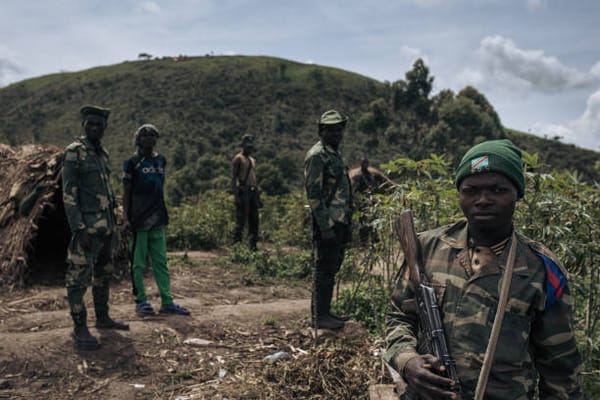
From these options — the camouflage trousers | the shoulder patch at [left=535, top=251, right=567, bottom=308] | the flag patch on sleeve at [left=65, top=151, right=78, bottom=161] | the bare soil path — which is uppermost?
the flag patch on sleeve at [left=65, top=151, right=78, bottom=161]

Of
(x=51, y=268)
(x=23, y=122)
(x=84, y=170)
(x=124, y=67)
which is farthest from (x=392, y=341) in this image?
(x=124, y=67)

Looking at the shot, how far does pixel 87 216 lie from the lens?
4297 millimetres

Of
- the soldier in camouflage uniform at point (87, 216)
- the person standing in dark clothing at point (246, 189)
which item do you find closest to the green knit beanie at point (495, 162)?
the soldier in camouflage uniform at point (87, 216)

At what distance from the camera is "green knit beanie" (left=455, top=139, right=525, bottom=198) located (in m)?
1.58

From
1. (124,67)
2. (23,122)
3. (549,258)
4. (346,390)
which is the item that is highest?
(124,67)

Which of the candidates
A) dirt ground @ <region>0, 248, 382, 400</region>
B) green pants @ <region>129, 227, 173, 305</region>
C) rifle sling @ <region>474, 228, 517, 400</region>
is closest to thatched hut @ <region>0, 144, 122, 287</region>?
dirt ground @ <region>0, 248, 382, 400</region>

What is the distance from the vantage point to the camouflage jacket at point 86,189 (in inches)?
164

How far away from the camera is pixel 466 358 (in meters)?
1.60

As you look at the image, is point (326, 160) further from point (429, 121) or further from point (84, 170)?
point (429, 121)

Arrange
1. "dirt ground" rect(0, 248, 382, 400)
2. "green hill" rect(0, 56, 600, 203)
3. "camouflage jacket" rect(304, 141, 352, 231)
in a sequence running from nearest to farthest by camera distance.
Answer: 1. "dirt ground" rect(0, 248, 382, 400)
2. "camouflage jacket" rect(304, 141, 352, 231)
3. "green hill" rect(0, 56, 600, 203)

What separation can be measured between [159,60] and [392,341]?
193 feet

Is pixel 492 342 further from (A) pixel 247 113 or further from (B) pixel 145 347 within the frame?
(A) pixel 247 113

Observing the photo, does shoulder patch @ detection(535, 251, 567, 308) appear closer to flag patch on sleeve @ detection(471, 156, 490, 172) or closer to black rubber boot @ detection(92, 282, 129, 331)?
flag patch on sleeve @ detection(471, 156, 490, 172)

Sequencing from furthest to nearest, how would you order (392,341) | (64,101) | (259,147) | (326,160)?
1. (64,101)
2. (259,147)
3. (326,160)
4. (392,341)
